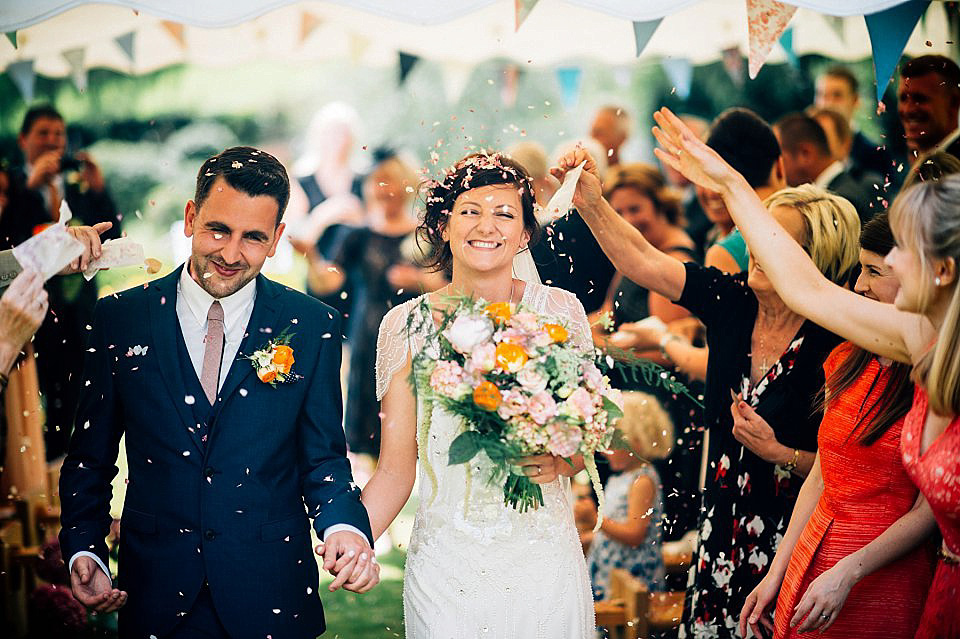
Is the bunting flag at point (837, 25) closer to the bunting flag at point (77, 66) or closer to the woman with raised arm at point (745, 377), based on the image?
the woman with raised arm at point (745, 377)

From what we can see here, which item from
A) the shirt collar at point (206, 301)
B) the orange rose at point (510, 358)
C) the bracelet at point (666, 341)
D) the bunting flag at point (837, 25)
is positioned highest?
the bunting flag at point (837, 25)

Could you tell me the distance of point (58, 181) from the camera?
4688mm

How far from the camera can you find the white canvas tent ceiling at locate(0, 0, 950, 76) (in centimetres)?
458

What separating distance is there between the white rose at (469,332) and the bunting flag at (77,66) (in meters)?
2.29

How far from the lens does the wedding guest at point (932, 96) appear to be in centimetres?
482

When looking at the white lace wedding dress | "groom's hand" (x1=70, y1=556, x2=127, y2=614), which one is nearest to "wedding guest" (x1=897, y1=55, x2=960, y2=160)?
the white lace wedding dress

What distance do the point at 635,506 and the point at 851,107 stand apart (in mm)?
2185

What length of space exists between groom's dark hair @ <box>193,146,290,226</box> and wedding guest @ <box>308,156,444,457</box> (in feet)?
2.62

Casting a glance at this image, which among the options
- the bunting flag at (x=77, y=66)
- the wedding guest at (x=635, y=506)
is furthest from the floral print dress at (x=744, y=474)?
the bunting flag at (x=77, y=66)

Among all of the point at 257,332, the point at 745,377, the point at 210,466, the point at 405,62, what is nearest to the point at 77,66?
the point at 405,62

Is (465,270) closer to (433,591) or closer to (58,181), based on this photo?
(433,591)

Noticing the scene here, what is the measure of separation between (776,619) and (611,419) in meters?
0.95

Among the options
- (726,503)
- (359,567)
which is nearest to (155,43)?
(359,567)

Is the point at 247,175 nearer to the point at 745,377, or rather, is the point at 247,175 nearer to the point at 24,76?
the point at 24,76
